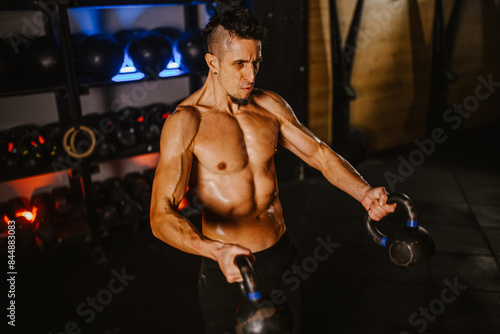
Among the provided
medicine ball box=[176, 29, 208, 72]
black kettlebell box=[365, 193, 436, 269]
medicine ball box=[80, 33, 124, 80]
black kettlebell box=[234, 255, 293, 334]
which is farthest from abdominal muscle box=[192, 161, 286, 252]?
medicine ball box=[176, 29, 208, 72]

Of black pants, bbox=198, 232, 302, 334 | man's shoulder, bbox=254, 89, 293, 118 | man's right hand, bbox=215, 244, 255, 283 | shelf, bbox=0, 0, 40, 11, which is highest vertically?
shelf, bbox=0, 0, 40, 11

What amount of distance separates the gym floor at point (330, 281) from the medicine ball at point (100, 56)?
1.70 metres

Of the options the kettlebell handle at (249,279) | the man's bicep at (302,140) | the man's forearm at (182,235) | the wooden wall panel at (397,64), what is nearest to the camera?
the kettlebell handle at (249,279)

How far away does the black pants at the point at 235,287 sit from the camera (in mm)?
1870

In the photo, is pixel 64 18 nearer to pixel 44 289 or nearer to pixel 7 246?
pixel 7 246

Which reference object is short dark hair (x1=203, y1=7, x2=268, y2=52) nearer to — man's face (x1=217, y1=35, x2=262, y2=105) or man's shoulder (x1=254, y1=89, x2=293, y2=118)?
man's face (x1=217, y1=35, x2=262, y2=105)

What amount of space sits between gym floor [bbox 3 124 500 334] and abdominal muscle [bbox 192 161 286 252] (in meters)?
1.22

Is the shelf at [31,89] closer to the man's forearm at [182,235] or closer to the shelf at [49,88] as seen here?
the shelf at [49,88]

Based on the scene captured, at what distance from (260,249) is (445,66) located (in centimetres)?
569

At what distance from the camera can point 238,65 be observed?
1.71 m

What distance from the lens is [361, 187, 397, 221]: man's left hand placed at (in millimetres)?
1598

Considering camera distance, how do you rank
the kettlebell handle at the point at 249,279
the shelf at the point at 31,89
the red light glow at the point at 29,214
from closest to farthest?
the kettlebell handle at the point at 249,279 < the shelf at the point at 31,89 < the red light glow at the point at 29,214

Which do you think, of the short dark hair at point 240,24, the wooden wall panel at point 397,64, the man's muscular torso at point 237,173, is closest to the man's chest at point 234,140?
the man's muscular torso at point 237,173

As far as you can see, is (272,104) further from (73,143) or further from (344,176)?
(73,143)
